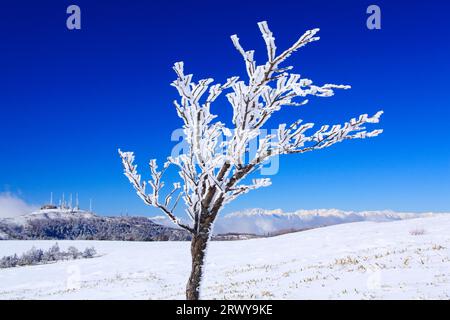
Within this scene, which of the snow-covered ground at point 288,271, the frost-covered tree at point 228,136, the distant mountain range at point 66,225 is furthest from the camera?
the distant mountain range at point 66,225

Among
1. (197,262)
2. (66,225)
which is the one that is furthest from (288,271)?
(66,225)

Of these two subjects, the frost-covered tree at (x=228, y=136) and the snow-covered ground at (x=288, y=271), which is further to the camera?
the snow-covered ground at (x=288, y=271)

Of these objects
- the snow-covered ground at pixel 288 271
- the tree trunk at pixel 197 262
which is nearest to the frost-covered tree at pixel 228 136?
the tree trunk at pixel 197 262

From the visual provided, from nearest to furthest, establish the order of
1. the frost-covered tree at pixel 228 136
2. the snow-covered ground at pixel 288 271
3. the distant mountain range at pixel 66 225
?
the frost-covered tree at pixel 228 136 → the snow-covered ground at pixel 288 271 → the distant mountain range at pixel 66 225

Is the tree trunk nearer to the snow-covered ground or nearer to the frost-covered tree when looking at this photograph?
the frost-covered tree

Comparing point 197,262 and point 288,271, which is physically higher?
point 197,262

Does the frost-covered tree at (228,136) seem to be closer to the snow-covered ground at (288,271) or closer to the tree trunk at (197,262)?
the tree trunk at (197,262)

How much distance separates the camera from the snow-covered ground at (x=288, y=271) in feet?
38.4

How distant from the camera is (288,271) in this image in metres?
18.0

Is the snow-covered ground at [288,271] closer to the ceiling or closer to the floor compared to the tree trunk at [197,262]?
closer to the floor

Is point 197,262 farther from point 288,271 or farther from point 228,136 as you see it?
point 288,271

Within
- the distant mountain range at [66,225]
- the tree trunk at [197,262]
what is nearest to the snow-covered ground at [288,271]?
the tree trunk at [197,262]

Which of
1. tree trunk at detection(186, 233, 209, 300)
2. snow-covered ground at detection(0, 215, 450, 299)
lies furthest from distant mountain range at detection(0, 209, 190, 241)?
tree trunk at detection(186, 233, 209, 300)
